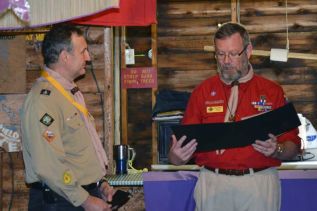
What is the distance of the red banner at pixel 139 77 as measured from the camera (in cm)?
493

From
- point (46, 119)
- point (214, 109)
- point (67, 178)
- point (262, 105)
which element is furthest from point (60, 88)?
point (262, 105)

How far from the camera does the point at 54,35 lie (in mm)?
2686

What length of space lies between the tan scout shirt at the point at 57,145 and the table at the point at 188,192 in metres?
0.85

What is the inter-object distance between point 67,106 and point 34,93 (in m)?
0.17

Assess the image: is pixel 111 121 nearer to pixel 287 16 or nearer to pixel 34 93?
pixel 34 93

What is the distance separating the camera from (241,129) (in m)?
2.55

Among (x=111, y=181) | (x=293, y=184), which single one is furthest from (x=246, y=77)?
(x=111, y=181)

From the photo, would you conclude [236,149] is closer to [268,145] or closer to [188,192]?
[268,145]

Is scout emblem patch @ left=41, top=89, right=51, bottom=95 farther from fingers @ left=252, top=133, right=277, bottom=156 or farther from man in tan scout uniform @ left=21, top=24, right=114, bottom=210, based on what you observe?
fingers @ left=252, top=133, right=277, bottom=156

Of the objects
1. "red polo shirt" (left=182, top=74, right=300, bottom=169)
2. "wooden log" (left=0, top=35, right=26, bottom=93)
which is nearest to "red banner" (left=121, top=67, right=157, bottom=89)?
"wooden log" (left=0, top=35, right=26, bottom=93)

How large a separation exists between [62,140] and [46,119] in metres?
0.14

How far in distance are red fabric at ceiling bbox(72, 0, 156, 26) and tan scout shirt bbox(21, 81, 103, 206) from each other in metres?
0.81

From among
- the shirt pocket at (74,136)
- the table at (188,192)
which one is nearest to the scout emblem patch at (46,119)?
the shirt pocket at (74,136)

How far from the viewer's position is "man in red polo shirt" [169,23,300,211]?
2.68m
